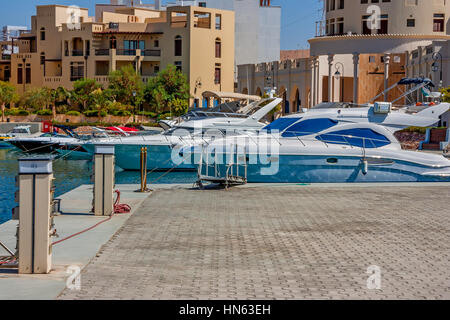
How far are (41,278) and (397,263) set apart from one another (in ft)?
15.2

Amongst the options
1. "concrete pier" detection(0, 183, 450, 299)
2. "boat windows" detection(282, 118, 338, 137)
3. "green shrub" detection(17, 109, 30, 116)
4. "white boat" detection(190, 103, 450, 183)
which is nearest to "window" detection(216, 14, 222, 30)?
"green shrub" detection(17, 109, 30, 116)

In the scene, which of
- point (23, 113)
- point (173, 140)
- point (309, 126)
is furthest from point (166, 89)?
point (309, 126)

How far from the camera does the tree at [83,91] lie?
2714 inches

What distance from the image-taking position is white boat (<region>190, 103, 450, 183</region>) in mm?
21656

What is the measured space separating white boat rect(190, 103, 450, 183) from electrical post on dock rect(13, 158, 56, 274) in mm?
12268

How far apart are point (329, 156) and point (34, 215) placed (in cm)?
1430

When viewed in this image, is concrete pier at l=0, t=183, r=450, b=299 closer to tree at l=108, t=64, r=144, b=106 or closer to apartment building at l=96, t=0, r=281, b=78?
tree at l=108, t=64, r=144, b=106

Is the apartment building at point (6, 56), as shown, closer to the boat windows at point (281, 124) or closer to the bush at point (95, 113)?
the bush at point (95, 113)

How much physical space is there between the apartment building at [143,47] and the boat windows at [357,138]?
4778 centimetres

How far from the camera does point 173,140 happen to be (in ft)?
98.4

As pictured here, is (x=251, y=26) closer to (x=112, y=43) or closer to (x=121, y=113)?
(x=112, y=43)

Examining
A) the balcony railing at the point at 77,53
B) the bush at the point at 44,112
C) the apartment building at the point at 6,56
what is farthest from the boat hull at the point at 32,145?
the apartment building at the point at 6,56
